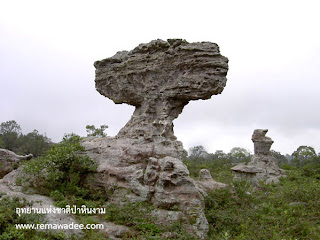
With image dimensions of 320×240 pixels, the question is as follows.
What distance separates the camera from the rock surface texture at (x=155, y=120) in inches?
370

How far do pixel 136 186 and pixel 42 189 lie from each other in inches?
144

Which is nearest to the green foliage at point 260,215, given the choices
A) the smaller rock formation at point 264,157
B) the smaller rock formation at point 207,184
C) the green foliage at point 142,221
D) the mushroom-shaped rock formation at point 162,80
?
the smaller rock formation at point 207,184

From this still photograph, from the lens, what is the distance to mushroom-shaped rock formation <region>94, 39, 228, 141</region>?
11203 millimetres

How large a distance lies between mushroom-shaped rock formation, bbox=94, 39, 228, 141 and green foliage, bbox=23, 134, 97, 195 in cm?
234

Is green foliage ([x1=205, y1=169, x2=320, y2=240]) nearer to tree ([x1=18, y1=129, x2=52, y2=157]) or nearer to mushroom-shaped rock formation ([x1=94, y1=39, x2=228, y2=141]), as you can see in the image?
mushroom-shaped rock formation ([x1=94, y1=39, x2=228, y2=141])

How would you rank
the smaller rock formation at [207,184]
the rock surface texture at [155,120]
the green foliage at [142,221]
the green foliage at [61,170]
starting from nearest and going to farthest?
the green foliage at [142,221] < the rock surface texture at [155,120] < the green foliage at [61,170] < the smaller rock formation at [207,184]

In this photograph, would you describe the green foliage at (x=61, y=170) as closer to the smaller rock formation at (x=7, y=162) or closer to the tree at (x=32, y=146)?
the smaller rock formation at (x=7, y=162)

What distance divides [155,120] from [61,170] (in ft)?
14.7

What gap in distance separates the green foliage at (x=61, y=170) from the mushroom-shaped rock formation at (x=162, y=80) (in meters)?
2.34

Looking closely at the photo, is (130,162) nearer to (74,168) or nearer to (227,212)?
(74,168)

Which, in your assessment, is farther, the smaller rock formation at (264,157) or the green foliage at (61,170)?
the smaller rock formation at (264,157)

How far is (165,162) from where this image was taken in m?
9.82

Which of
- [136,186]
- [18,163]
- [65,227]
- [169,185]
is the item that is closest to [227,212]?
[169,185]

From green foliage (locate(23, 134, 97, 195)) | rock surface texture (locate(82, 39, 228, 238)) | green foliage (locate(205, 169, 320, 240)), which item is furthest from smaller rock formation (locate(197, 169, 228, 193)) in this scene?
green foliage (locate(23, 134, 97, 195))
